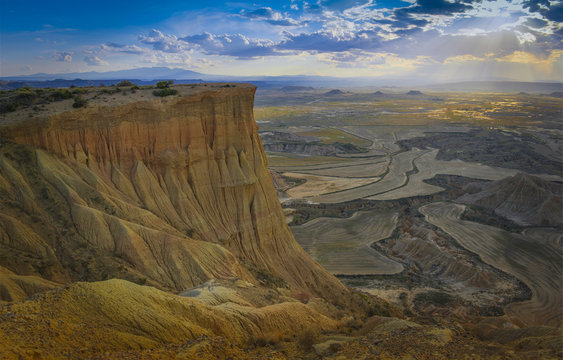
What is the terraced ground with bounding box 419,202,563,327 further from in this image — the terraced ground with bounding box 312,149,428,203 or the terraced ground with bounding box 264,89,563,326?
the terraced ground with bounding box 312,149,428,203

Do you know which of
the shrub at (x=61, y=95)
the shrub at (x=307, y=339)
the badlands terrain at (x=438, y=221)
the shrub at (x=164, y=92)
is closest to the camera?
the shrub at (x=307, y=339)

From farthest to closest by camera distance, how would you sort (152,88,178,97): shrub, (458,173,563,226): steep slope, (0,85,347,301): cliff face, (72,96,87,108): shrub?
(458,173,563,226): steep slope
(152,88,178,97): shrub
(72,96,87,108): shrub
(0,85,347,301): cliff face

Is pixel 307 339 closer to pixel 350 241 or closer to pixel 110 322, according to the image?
pixel 110 322

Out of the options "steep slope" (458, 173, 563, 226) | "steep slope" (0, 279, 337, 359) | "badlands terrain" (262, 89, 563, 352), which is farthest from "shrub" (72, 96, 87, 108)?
"steep slope" (458, 173, 563, 226)

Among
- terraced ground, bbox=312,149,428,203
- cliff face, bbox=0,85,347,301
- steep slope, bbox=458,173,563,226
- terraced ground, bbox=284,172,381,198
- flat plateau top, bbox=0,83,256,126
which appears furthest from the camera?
terraced ground, bbox=284,172,381,198

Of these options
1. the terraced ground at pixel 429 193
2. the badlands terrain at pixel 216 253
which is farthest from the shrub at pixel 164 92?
the terraced ground at pixel 429 193

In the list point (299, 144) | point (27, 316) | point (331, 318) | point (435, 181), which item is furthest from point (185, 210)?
point (299, 144)

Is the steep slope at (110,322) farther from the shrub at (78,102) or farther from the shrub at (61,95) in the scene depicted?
the shrub at (61,95)
